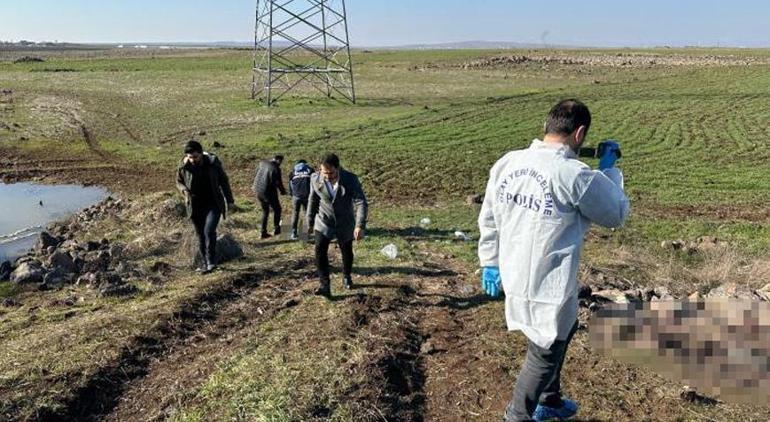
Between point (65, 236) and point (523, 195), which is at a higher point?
point (523, 195)

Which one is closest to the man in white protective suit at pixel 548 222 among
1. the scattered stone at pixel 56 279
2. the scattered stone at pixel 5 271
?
the scattered stone at pixel 56 279

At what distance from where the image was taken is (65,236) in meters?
11.2

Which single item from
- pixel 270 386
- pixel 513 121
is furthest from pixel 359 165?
pixel 270 386

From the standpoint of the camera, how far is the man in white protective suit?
3.52 meters

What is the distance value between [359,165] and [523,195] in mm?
13044

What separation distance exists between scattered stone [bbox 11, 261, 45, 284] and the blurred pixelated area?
7.24m

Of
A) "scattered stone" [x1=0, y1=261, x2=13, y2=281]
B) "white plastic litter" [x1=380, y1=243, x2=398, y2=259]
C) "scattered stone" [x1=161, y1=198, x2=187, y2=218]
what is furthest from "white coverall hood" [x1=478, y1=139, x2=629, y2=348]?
"scattered stone" [x1=161, y1=198, x2=187, y2=218]

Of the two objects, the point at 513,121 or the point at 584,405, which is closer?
the point at 584,405

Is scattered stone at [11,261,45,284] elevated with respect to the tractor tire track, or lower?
lower

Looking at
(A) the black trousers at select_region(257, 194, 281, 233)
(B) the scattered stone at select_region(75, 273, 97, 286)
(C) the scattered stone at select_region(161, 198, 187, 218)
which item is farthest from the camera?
(C) the scattered stone at select_region(161, 198, 187, 218)

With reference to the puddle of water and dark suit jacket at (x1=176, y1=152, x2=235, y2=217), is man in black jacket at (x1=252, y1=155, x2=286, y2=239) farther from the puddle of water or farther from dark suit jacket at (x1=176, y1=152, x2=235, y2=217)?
the puddle of water

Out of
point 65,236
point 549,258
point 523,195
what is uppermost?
point 523,195

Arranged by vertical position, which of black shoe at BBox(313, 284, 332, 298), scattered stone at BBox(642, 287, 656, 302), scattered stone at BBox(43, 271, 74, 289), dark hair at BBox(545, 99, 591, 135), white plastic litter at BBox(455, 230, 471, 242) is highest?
dark hair at BBox(545, 99, 591, 135)

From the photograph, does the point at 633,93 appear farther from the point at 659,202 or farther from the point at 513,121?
the point at 659,202
